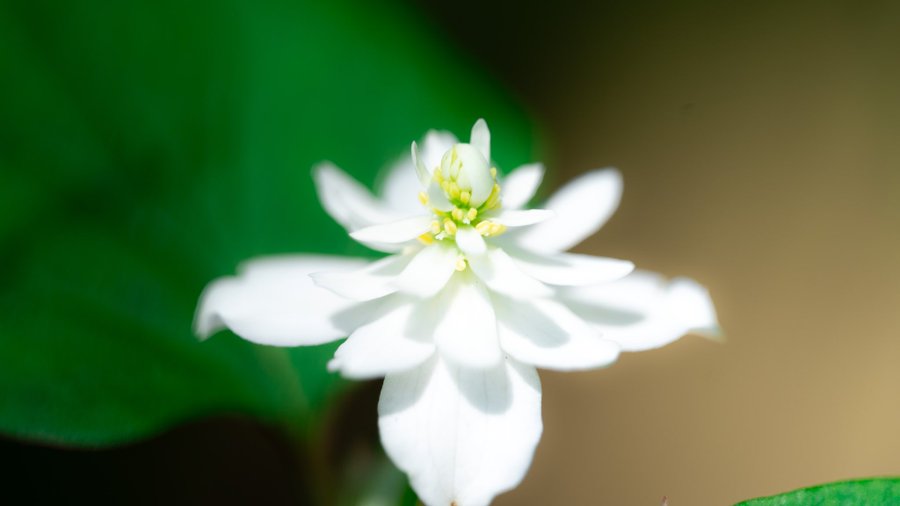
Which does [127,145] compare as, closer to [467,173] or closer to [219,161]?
[219,161]

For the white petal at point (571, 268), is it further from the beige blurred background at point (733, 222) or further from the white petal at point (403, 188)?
the beige blurred background at point (733, 222)

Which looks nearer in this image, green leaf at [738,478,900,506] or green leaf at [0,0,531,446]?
green leaf at [738,478,900,506]

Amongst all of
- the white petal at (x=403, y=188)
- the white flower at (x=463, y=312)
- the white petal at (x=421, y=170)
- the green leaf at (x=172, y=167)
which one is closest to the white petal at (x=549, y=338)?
the white flower at (x=463, y=312)

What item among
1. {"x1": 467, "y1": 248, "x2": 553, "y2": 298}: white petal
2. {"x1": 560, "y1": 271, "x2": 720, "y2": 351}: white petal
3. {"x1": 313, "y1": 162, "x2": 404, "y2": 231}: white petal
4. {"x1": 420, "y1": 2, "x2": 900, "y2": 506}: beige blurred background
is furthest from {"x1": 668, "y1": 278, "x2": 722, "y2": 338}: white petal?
{"x1": 420, "y1": 2, "x2": 900, "y2": 506}: beige blurred background

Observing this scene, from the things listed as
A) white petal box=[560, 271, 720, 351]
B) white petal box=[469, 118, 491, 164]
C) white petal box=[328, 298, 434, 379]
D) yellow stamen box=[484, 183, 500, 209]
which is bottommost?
white petal box=[328, 298, 434, 379]

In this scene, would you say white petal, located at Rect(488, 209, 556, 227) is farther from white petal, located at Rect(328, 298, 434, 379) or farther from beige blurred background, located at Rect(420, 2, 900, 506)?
beige blurred background, located at Rect(420, 2, 900, 506)

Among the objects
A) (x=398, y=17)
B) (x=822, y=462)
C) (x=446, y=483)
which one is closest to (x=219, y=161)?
(x=398, y=17)

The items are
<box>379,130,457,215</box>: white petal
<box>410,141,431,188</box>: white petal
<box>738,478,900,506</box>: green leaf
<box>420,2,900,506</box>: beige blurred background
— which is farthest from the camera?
<box>420,2,900,506</box>: beige blurred background

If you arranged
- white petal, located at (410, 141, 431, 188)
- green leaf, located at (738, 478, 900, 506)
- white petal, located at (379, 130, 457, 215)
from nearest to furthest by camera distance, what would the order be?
green leaf, located at (738, 478, 900, 506) → white petal, located at (410, 141, 431, 188) → white petal, located at (379, 130, 457, 215)
